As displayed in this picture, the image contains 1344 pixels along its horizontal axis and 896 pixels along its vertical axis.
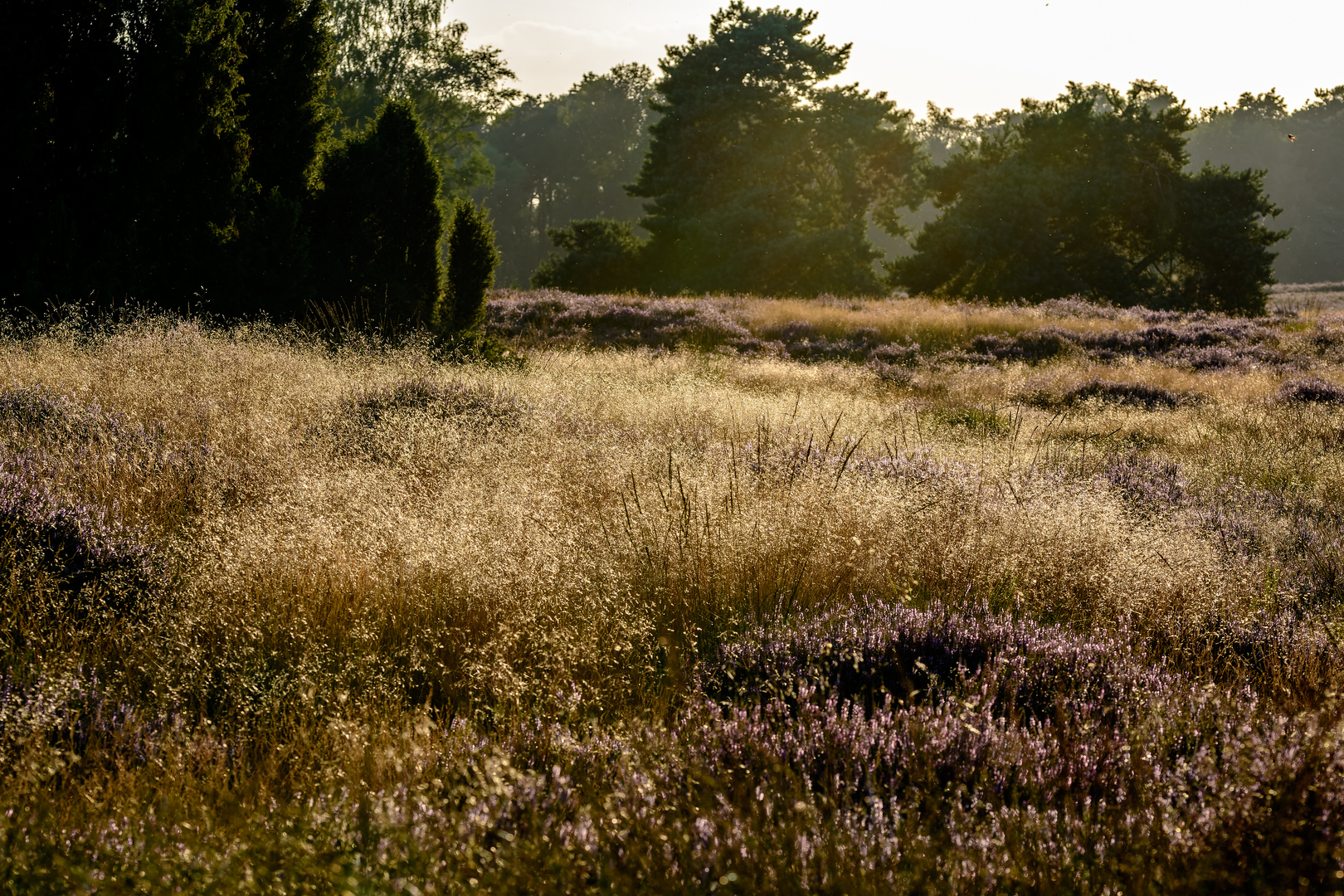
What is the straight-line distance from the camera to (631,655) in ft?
9.91

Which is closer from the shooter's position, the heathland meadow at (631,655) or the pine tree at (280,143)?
the heathland meadow at (631,655)

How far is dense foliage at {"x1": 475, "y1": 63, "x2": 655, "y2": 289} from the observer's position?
59.8 m

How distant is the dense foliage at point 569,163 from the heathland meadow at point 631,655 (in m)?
55.7

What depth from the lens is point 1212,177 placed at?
25812 mm

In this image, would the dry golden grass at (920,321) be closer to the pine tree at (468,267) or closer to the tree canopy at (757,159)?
the pine tree at (468,267)

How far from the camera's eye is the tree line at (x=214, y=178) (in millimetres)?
10828

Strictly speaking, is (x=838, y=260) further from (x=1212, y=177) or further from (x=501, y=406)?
(x=501, y=406)

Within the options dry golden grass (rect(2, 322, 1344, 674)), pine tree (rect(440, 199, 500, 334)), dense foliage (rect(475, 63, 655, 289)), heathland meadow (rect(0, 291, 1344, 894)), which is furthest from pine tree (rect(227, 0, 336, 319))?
dense foliage (rect(475, 63, 655, 289))

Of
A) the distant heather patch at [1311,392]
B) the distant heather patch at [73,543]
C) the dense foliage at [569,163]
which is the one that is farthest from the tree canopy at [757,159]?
the distant heather patch at [73,543]

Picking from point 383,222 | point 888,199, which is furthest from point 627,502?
point 888,199

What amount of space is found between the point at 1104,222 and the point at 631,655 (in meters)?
30.9

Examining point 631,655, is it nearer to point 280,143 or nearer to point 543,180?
point 280,143

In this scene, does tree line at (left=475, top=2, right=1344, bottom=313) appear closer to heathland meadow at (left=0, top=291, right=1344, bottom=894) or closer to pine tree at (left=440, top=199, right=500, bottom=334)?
pine tree at (left=440, top=199, right=500, bottom=334)

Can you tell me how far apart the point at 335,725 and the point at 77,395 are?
5326 millimetres
